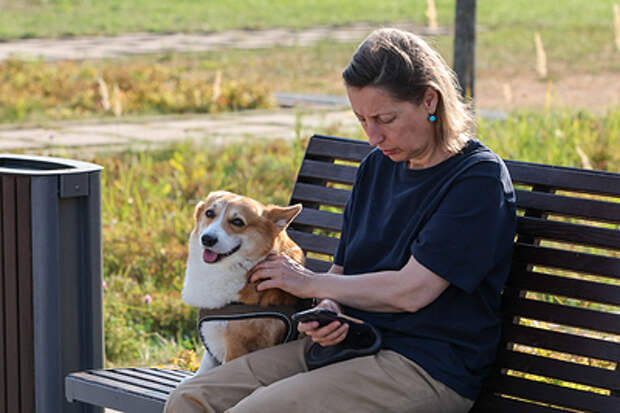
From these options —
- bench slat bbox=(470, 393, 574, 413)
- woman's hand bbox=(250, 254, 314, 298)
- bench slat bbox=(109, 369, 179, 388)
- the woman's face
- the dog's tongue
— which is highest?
the woman's face

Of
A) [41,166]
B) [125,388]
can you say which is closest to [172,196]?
[41,166]

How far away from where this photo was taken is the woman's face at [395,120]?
2625 mm

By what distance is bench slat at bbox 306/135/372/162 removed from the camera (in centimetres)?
359

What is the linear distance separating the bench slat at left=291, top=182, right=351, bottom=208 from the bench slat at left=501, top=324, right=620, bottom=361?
890 mm

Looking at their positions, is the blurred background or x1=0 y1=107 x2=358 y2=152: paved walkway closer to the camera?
the blurred background

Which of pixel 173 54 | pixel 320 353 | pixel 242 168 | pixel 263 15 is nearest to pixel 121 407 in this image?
pixel 320 353

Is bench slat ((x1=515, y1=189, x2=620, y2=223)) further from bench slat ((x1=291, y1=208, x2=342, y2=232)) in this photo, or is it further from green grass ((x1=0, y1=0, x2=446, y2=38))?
green grass ((x1=0, y1=0, x2=446, y2=38))

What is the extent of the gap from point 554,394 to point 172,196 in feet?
14.0

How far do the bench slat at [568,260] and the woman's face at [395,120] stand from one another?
22.2 inches

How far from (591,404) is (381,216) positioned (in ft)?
2.75

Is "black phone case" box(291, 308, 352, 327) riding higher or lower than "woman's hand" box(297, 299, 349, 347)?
higher

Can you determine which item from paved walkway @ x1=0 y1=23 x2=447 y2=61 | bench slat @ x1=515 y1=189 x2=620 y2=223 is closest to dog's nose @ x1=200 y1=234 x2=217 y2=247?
bench slat @ x1=515 y1=189 x2=620 y2=223

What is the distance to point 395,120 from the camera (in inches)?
104

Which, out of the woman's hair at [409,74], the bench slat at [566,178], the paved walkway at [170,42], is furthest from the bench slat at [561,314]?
the paved walkway at [170,42]
